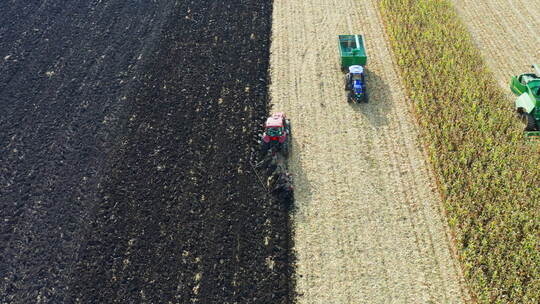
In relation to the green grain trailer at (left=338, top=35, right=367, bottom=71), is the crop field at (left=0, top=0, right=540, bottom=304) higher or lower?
lower

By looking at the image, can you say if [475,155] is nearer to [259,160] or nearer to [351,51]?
[351,51]

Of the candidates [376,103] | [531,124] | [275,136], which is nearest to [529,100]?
Answer: [531,124]

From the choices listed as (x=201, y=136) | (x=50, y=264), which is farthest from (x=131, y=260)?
(x=201, y=136)

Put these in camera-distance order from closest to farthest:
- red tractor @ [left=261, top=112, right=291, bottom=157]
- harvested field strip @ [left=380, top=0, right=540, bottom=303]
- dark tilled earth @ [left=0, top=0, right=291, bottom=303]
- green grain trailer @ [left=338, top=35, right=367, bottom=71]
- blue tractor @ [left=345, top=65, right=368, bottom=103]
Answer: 1. harvested field strip @ [left=380, top=0, right=540, bottom=303]
2. dark tilled earth @ [left=0, top=0, right=291, bottom=303]
3. red tractor @ [left=261, top=112, right=291, bottom=157]
4. blue tractor @ [left=345, top=65, right=368, bottom=103]
5. green grain trailer @ [left=338, top=35, right=367, bottom=71]

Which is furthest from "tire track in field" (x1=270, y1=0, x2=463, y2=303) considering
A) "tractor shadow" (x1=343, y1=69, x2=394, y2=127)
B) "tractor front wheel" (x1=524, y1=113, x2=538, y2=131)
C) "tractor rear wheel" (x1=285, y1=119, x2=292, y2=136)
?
"tractor front wheel" (x1=524, y1=113, x2=538, y2=131)

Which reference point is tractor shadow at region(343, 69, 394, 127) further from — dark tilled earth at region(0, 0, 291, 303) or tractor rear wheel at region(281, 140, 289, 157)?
dark tilled earth at region(0, 0, 291, 303)

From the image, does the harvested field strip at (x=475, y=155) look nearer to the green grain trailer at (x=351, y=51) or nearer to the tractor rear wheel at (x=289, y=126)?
the green grain trailer at (x=351, y=51)
